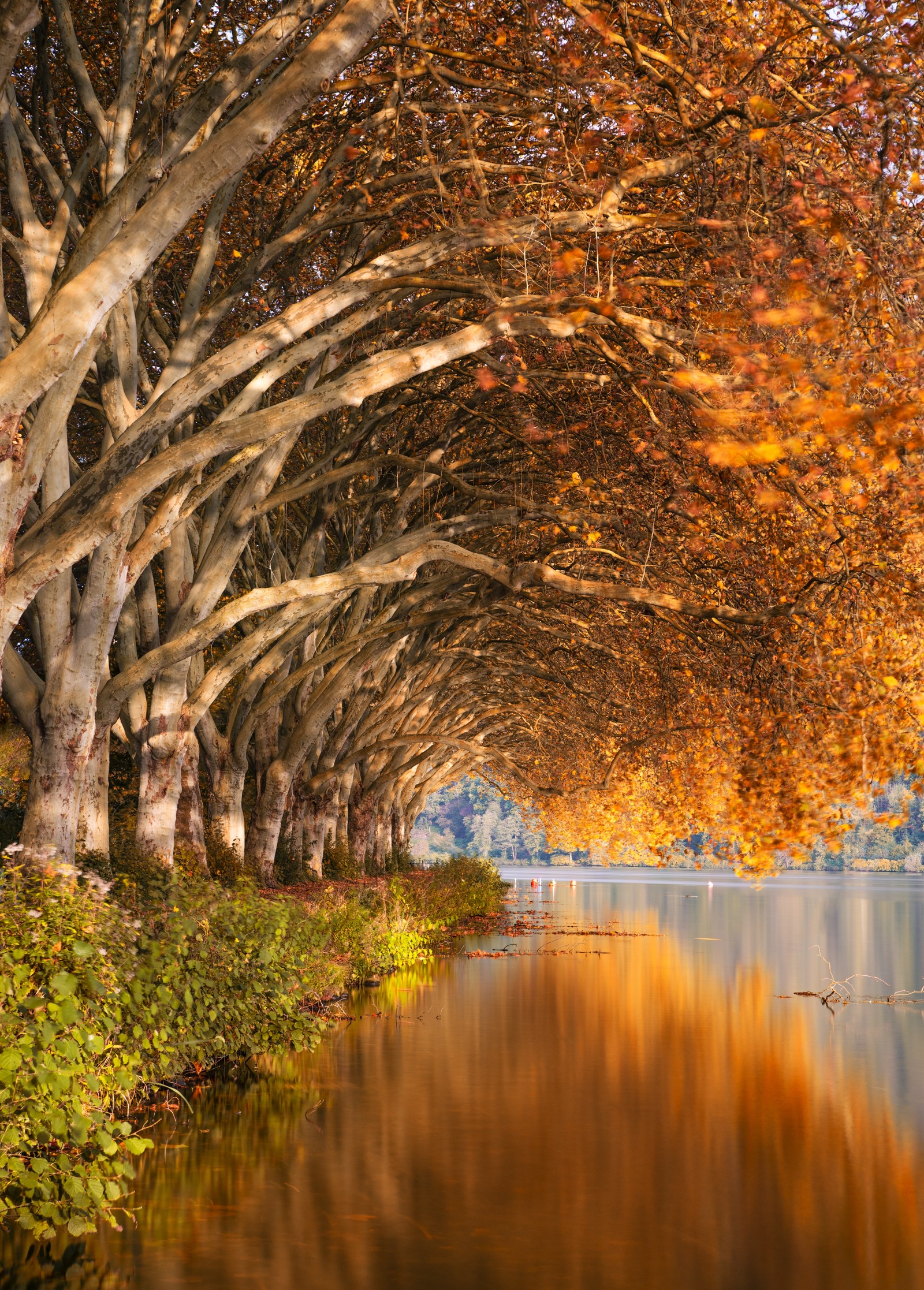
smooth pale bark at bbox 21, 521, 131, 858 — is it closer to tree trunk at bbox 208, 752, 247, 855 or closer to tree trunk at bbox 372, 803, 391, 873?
tree trunk at bbox 208, 752, 247, 855

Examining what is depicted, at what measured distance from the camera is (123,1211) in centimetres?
823

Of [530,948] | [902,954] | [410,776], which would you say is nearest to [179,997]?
[530,948]

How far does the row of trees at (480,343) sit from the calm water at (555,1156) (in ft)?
9.93

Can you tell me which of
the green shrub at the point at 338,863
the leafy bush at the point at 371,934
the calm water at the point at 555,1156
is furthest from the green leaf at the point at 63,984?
the green shrub at the point at 338,863

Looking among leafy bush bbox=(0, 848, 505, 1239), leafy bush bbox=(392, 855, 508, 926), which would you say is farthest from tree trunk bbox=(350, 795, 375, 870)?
leafy bush bbox=(0, 848, 505, 1239)

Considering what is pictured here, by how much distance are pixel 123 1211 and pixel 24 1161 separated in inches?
40.8

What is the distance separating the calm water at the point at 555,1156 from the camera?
7598 millimetres

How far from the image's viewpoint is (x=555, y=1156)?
10281 millimetres

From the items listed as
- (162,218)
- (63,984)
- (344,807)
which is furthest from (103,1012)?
(344,807)

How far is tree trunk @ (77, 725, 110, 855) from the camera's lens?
1416 centimetres

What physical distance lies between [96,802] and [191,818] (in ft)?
12.9

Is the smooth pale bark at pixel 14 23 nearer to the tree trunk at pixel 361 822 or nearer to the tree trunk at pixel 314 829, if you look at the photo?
the tree trunk at pixel 314 829

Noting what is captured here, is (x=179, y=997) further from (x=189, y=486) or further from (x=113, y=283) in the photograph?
(x=113, y=283)

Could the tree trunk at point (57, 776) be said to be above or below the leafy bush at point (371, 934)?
above
